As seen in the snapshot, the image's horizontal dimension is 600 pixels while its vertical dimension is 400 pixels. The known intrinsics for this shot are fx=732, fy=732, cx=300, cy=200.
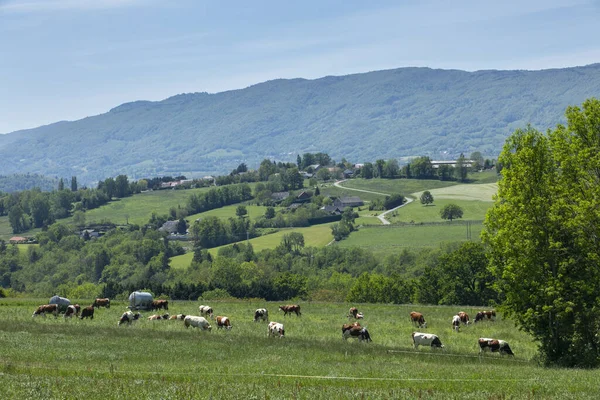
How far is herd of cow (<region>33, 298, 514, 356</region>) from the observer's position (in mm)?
46062

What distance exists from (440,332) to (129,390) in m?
34.0

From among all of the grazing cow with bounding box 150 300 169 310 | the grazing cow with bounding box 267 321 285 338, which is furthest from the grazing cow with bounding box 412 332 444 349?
the grazing cow with bounding box 150 300 169 310

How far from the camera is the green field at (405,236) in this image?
166625 mm

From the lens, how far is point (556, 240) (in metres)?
39.0

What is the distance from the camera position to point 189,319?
53.2 meters

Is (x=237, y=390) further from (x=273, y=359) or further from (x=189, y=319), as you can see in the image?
(x=189, y=319)

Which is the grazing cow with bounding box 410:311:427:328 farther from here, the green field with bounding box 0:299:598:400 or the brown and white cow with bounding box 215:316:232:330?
the brown and white cow with bounding box 215:316:232:330

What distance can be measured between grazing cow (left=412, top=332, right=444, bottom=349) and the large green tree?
24.2ft

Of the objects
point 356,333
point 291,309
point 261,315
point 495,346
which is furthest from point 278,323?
point 495,346

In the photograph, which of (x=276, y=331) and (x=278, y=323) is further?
(x=278, y=323)

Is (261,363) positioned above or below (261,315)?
above

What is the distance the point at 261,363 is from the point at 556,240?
17.0m

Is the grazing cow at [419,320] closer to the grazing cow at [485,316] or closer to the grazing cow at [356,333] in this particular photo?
the grazing cow at [485,316]

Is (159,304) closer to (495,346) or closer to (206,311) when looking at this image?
(206,311)
